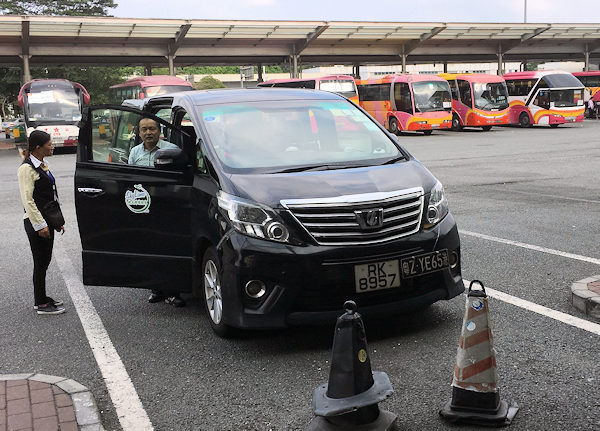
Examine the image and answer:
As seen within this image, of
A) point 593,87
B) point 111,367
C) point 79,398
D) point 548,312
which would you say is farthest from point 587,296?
point 593,87

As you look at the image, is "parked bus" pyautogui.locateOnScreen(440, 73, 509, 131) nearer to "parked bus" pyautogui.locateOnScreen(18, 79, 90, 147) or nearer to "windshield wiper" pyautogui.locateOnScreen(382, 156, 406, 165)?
"parked bus" pyautogui.locateOnScreen(18, 79, 90, 147)

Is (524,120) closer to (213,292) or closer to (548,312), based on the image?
(548,312)

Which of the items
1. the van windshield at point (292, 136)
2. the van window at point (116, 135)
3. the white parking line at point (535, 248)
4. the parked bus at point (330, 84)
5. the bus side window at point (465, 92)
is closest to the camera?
the van windshield at point (292, 136)

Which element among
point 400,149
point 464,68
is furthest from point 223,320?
point 464,68

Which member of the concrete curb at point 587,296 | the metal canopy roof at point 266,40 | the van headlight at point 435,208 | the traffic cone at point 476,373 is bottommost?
the concrete curb at point 587,296

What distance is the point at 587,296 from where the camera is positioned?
505 centimetres

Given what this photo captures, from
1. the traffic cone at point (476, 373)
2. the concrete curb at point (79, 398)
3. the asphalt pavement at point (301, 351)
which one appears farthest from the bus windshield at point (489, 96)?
the concrete curb at point (79, 398)

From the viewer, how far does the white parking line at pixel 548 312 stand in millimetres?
4734

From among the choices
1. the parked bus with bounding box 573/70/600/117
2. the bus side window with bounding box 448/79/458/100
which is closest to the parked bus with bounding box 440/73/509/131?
the bus side window with bounding box 448/79/458/100

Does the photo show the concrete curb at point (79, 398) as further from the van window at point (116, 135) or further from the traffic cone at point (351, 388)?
the van window at point (116, 135)

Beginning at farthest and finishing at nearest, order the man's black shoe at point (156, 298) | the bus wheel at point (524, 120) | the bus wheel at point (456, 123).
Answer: the bus wheel at point (456, 123) < the bus wheel at point (524, 120) < the man's black shoe at point (156, 298)

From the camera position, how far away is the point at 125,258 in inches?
211

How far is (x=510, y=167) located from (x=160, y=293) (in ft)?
38.7

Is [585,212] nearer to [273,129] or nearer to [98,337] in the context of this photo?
[273,129]
